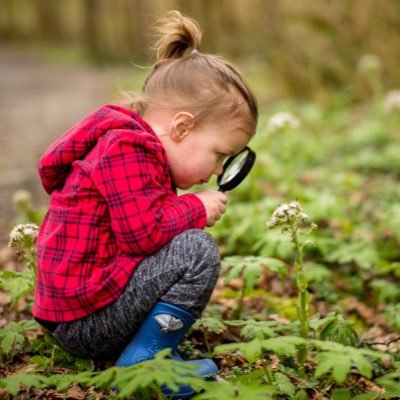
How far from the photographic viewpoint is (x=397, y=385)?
2.10 metres

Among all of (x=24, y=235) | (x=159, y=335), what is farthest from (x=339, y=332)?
(x=24, y=235)

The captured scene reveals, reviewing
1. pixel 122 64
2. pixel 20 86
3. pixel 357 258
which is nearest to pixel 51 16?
pixel 122 64

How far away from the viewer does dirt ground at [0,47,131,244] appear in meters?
6.41

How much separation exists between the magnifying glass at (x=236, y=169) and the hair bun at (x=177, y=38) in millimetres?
549

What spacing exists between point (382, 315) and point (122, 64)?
906 inches

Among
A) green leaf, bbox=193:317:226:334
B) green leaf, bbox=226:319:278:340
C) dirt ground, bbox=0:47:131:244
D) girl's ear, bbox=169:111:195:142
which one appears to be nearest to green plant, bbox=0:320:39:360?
green leaf, bbox=193:317:226:334

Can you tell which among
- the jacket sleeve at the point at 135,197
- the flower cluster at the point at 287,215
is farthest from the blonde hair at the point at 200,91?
the flower cluster at the point at 287,215

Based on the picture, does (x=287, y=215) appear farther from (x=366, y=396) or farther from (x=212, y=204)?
(x=366, y=396)

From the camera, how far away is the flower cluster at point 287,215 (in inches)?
94.7

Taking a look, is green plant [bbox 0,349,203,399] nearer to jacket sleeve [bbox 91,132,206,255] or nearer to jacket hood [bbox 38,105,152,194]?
jacket sleeve [bbox 91,132,206,255]

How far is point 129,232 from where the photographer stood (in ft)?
7.51

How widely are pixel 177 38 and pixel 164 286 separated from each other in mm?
1159

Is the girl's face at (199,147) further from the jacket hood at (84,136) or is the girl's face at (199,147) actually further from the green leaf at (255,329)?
the green leaf at (255,329)

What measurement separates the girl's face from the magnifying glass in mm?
148
